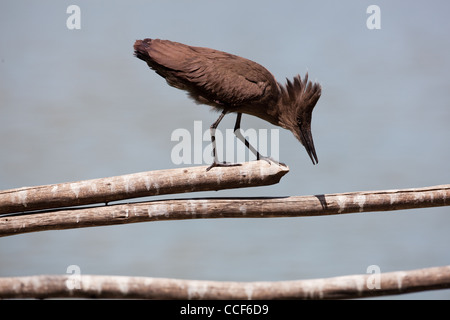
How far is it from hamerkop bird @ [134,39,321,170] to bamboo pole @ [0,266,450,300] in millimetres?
1143

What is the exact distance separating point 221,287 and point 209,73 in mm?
1534

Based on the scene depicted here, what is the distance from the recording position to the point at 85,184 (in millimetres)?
3570

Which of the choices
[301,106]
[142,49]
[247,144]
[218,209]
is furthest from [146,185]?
[301,106]

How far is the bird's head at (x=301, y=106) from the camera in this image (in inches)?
158

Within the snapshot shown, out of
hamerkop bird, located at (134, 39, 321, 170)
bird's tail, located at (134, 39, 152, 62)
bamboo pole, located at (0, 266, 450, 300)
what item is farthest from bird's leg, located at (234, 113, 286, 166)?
bamboo pole, located at (0, 266, 450, 300)

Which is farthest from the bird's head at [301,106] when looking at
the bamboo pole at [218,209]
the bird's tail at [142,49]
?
the bird's tail at [142,49]

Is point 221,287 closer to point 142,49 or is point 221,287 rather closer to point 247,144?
point 247,144

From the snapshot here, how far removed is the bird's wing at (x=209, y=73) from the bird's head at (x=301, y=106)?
0.14m

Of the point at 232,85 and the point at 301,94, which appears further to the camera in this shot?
the point at 301,94

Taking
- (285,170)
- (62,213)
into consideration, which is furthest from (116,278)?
(285,170)

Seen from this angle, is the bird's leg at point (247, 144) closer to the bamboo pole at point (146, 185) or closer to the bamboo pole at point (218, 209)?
the bamboo pole at point (146, 185)

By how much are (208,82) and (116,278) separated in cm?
152

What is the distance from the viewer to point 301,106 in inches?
158
